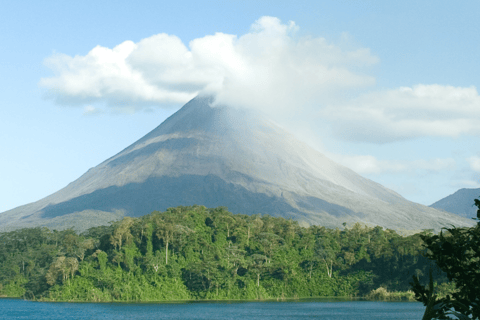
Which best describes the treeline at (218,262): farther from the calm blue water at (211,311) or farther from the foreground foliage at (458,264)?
the foreground foliage at (458,264)

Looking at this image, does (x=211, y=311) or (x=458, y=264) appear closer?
(x=458, y=264)

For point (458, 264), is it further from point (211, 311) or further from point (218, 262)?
point (218, 262)

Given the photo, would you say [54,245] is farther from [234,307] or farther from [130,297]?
[234,307]

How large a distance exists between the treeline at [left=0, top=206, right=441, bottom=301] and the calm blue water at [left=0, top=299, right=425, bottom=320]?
21.3 feet

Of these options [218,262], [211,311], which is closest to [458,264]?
[211,311]

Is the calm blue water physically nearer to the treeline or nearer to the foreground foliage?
the treeline

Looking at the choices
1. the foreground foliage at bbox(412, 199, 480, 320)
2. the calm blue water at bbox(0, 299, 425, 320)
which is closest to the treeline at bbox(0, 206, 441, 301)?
the calm blue water at bbox(0, 299, 425, 320)

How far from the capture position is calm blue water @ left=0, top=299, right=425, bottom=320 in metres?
59.1

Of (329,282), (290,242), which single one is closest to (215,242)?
(290,242)

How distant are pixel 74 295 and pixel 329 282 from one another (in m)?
35.8

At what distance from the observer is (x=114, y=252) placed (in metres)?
85.2

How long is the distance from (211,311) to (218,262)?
20.3 metres

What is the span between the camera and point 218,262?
85250mm

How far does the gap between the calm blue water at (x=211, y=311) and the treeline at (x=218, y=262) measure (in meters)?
6.48
